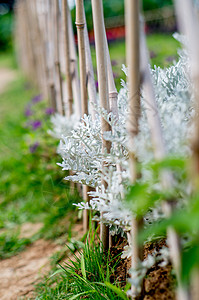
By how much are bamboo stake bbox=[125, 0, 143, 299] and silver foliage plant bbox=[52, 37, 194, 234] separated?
0.03 m

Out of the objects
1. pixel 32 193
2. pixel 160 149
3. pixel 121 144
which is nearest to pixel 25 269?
pixel 32 193

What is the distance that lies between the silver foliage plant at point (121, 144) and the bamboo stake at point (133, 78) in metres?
0.03

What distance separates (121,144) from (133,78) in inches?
11.4

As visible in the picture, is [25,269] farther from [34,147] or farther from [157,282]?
[34,147]

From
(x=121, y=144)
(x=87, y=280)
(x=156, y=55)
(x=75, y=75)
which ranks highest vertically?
(x=156, y=55)

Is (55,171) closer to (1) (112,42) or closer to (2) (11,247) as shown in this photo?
(2) (11,247)

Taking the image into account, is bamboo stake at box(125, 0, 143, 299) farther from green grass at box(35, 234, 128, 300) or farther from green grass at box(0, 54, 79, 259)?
green grass at box(0, 54, 79, 259)

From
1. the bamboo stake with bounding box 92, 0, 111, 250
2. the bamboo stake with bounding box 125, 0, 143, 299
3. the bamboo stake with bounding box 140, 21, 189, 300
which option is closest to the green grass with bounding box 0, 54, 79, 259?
the bamboo stake with bounding box 92, 0, 111, 250

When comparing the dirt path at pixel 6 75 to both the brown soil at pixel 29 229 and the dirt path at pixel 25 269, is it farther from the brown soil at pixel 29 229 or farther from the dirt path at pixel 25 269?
the dirt path at pixel 25 269

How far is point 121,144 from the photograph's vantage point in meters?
1.10

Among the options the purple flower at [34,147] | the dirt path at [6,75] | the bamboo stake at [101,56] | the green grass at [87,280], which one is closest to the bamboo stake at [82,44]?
the bamboo stake at [101,56]

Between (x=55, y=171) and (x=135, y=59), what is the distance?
1.69m

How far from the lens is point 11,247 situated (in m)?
1.92

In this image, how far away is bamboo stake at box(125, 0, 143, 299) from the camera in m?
0.80
